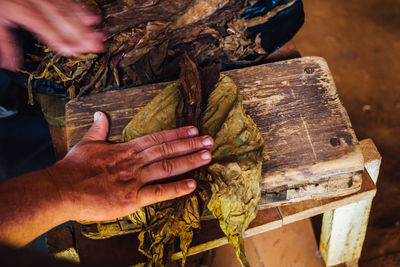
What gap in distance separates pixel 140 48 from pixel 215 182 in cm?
78

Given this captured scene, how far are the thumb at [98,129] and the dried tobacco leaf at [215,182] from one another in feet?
0.27

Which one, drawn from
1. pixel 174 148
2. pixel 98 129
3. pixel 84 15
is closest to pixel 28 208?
pixel 98 129

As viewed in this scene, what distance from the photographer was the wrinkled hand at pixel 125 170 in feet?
3.38

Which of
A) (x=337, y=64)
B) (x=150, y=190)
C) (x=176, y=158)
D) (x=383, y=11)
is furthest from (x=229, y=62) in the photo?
(x=383, y=11)

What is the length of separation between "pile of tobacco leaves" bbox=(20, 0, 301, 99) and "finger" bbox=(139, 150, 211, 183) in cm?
53

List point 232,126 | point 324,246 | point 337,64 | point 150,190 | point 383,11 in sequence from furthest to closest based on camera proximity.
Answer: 1. point 383,11
2. point 337,64
3. point 324,246
4. point 232,126
5. point 150,190

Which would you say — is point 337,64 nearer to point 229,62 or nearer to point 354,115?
point 354,115

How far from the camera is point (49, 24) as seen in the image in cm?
124

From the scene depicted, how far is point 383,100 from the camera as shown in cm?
291

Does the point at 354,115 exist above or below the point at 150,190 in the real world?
below

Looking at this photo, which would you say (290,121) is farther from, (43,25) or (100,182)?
(43,25)

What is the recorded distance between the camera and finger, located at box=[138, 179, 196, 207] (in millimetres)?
1027

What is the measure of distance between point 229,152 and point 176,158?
18cm

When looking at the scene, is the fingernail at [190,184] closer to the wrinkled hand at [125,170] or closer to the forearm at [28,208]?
the wrinkled hand at [125,170]
